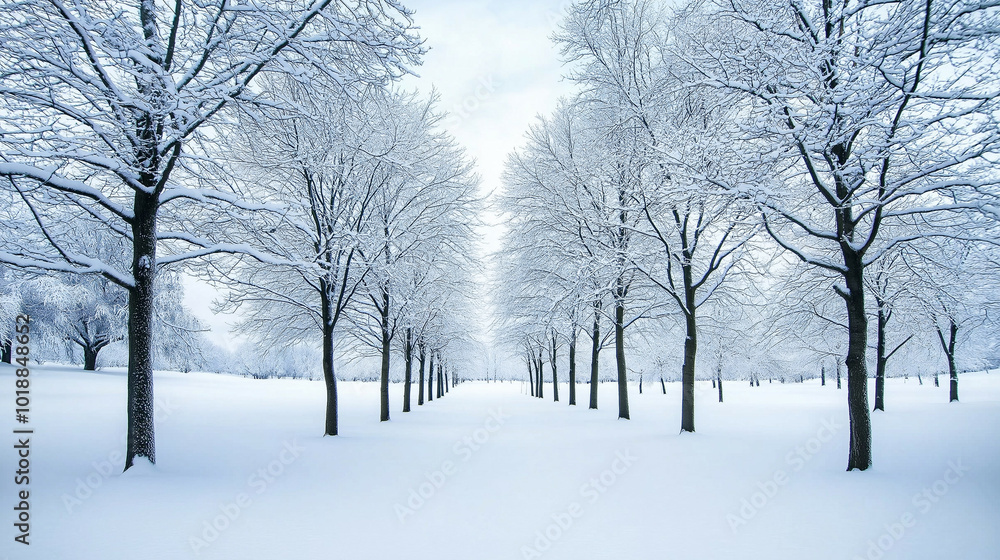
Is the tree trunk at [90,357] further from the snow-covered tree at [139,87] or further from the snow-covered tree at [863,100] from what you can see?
the snow-covered tree at [863,100]

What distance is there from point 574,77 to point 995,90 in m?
8.14

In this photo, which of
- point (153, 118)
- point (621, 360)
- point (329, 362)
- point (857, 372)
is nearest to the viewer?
point (153, 118)

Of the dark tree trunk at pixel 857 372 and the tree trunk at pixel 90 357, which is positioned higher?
the dark tree trunk at pixel 857 372

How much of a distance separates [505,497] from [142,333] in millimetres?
5375

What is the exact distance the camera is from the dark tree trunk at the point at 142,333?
18.9 ft

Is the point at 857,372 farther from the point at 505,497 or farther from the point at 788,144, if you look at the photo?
the point at 505,497

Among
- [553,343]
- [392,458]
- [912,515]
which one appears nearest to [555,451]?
[392,458]

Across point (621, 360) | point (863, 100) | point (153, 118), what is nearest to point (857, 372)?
point (863, 100)

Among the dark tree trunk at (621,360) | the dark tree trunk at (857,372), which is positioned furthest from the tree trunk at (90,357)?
the dark tree trunk at (857,372)

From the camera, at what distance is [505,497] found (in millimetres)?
5297

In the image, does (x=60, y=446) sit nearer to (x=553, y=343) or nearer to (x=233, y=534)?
(x=233, y=534)

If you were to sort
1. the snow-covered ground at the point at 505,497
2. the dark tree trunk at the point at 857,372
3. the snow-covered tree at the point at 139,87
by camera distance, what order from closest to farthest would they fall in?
1. the snow-covered ground at the point at 505,497
2. the snow-covered tree at the point at 139,87
3. the dark tree trunk at the point at 857,372

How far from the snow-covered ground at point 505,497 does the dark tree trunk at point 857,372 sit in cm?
28

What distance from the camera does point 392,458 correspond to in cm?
766
